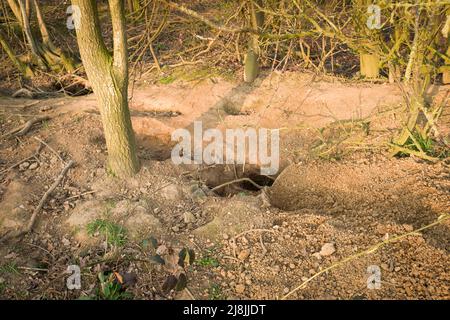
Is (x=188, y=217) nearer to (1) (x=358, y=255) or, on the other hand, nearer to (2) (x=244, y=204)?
(2) (x=244, y=204)

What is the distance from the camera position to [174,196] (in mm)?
3473

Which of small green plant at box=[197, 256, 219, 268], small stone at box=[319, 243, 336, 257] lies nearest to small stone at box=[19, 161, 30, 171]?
small green plant at box=[197, 256, 219, 268]

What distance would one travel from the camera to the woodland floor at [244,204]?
104 inches

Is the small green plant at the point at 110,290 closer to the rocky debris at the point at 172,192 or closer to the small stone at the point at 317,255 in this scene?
the rocky debris at the point at 172,192

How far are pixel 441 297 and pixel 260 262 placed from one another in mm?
1122

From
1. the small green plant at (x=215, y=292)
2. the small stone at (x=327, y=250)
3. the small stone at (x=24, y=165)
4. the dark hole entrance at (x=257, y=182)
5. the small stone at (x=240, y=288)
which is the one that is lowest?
the dark hole entrance at (x=257, y=182)

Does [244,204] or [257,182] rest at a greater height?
[244,204]

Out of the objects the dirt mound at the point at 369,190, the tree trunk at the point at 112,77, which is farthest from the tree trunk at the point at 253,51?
the tree trunk at the point at 112,77

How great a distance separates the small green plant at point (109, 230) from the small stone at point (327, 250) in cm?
145

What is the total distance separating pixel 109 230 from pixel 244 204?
107 centimetres

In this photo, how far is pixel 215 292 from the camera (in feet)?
8.59

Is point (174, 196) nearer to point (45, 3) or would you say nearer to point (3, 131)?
point (3, 131)

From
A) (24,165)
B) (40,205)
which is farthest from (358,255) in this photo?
(24,165)

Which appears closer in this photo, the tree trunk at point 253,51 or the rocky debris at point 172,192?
the rocky debris at point 172,192
